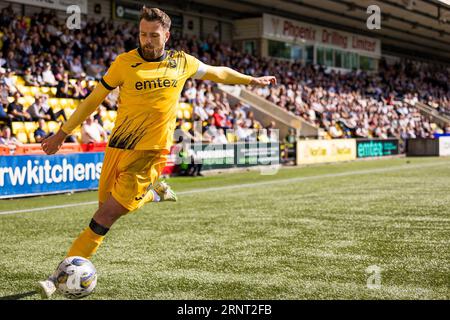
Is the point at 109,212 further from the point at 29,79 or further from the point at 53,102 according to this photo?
the point at 29,79

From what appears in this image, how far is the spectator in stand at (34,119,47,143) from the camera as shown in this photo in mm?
17484

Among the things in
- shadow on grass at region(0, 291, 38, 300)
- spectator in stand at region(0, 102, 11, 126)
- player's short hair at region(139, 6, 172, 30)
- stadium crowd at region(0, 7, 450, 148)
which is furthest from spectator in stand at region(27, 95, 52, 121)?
player's short hair at region(139, 6, 172, 30)

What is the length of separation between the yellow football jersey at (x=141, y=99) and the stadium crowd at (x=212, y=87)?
Result: 1163 cm

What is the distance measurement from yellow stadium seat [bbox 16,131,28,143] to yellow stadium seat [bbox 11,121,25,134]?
9cm

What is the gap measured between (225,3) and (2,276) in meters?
30.5

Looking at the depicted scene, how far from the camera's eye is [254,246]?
7.77 meters

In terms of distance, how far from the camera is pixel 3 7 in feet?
80.4

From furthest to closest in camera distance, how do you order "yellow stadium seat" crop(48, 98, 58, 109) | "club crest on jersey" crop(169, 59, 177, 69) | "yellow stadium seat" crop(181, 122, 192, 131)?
"yellow stadium seat" crop(181, 122, 192, 131)
"yellow stadium seat" crop(48, 98, 58, 109)
"club crest on jersey" crop(169, 59, 177, 69)

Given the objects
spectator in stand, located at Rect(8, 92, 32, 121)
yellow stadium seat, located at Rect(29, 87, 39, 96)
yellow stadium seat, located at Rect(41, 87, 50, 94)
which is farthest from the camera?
yellow stadium seat, located at Rect(41, 87, 50, 94)

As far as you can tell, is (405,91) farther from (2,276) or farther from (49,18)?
(2,276)

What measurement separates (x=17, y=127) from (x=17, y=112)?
0.43 metres

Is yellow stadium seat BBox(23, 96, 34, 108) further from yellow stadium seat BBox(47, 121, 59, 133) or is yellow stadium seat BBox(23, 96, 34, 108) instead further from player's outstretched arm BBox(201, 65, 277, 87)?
player's outstretched arm BBox(201, 65, 277, 87)

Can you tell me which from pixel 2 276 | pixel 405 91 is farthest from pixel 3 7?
pixel 405 91

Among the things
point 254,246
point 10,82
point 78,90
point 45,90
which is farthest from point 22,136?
point 254,246
